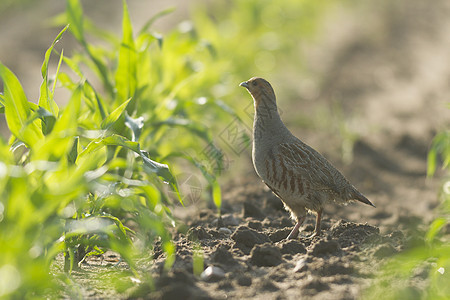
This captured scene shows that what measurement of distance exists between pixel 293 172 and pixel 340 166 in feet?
8.21

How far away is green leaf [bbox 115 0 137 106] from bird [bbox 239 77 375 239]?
0.88 meters

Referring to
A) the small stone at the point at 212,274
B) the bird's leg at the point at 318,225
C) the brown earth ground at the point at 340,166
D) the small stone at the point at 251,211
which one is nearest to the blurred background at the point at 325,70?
the brown earth ground at the point at 340,166

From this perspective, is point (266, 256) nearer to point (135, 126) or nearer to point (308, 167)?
point (308, 167)

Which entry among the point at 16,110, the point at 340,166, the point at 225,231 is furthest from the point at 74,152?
the point at 340,166

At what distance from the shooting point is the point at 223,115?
512 cm

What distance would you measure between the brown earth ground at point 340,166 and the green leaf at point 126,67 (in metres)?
1.07

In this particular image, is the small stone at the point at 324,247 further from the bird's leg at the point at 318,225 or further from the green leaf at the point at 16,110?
the green leaf at the point at 16,110

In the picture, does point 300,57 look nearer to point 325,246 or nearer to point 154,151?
point 154,151

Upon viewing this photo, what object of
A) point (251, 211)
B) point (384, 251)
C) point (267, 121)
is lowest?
point (384, 251)

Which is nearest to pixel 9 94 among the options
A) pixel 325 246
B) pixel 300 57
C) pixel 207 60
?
pixel 325 246

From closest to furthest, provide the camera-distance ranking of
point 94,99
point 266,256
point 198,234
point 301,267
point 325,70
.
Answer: point 301,267, point 266,256, point 198,234, point 94,99, point 325,70

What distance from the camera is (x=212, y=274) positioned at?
292 cm

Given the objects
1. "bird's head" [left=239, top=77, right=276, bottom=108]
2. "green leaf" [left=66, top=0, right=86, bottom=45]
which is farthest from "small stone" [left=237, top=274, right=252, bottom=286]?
"green leaf" [left=66, top=0, right=86, bottom=45]

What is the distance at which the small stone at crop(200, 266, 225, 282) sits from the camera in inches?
114
